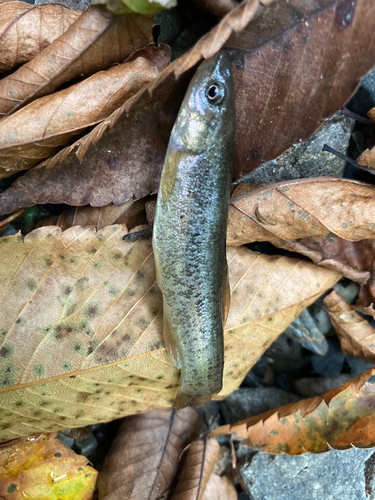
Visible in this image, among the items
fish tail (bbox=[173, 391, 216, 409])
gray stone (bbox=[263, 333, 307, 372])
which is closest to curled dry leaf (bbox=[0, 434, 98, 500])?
fish tail (bbox=[173, 391, 216, 409])

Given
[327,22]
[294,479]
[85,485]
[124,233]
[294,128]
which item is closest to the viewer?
[327,22]

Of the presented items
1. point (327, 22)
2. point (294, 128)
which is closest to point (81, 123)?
point (294, 128)

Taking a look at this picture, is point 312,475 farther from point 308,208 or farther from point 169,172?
point 169,172

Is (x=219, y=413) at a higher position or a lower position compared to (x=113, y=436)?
lower

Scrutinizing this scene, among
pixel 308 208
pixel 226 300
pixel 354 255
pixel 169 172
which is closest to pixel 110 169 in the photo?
pixel 169 172

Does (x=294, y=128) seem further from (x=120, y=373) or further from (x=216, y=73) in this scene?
Result: (x=120, y=373)

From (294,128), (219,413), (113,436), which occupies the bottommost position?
(219,413)
